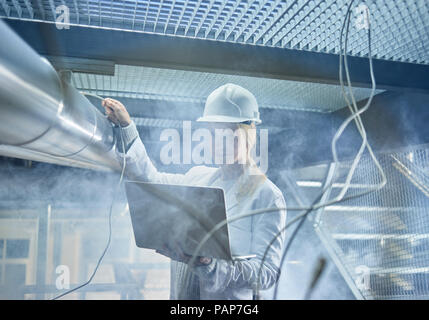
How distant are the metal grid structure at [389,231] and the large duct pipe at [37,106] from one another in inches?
55.8

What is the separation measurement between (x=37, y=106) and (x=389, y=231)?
72.8 inches

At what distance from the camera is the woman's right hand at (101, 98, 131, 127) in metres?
1.11

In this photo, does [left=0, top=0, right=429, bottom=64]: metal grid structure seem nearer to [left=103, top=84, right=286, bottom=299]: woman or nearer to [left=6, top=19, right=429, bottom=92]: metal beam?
[left=6, top=19, right=429, bottom=92]: metal beam

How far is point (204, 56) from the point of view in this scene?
119 centimetres

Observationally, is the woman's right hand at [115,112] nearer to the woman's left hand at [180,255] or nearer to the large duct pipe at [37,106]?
the large duct pipe at [37,106]

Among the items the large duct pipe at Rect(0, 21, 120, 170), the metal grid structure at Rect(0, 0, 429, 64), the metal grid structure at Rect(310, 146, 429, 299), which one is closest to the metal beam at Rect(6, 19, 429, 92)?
the metal grid structure at Rect(0, 0, 429, 64)

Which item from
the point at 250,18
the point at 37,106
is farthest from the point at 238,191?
the point at 37,106

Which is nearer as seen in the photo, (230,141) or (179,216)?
(179,216)

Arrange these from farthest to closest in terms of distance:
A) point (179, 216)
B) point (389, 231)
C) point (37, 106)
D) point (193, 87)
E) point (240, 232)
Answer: point (389, 231) → point (193, 87) → point (240, 232) → point (179, 216) → point (37, 106)

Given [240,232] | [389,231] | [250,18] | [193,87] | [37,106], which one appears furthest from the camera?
[389,231]

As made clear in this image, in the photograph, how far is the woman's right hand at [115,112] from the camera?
1.11m

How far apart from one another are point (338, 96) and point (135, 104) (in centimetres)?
110

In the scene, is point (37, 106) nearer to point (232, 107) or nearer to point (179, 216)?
point (179, 216)
